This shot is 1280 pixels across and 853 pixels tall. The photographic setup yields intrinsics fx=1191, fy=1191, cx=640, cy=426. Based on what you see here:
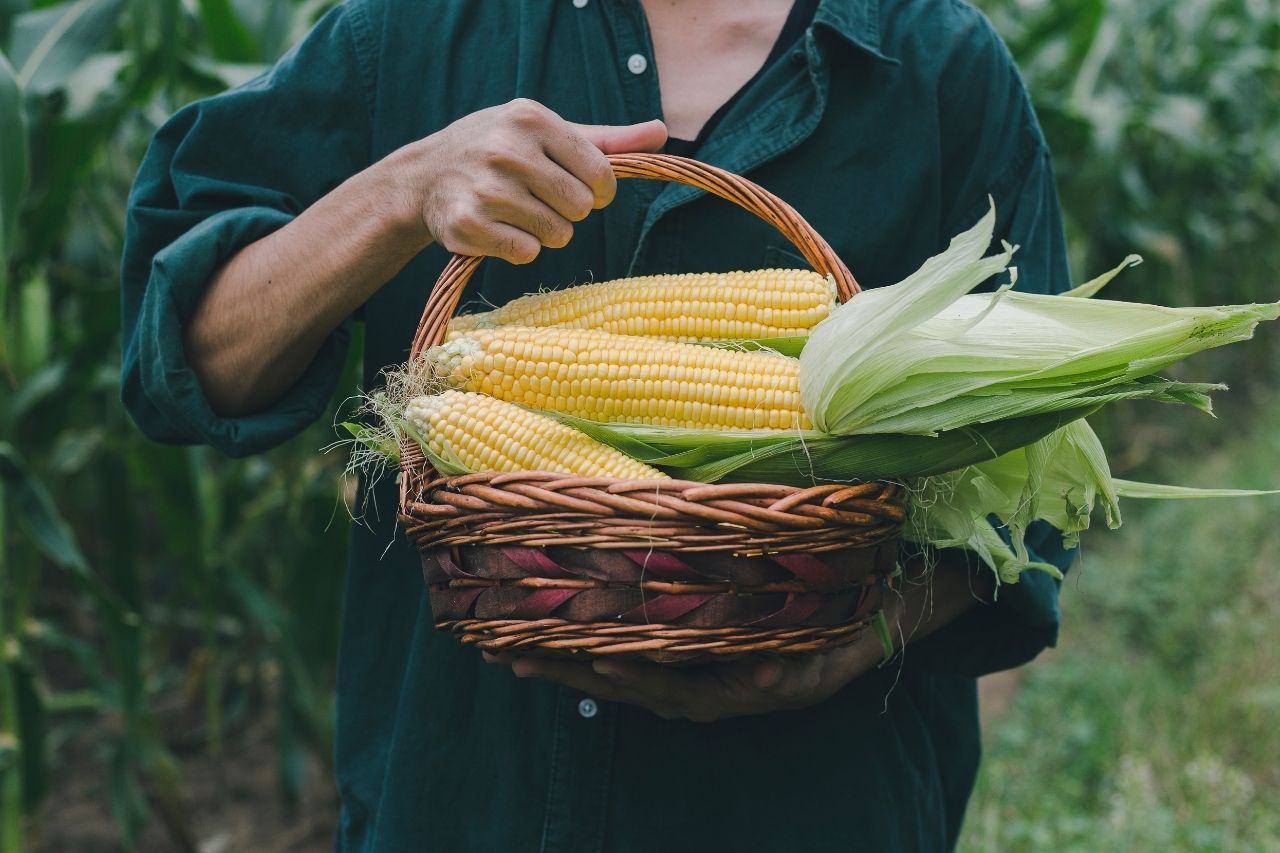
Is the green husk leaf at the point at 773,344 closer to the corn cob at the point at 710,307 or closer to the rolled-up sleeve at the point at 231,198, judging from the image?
the corn cob at the point at 710,307

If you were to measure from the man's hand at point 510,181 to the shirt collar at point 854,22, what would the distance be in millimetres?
382

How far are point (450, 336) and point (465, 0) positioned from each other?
1.56 feet

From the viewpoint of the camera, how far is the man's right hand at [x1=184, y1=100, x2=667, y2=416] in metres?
1.13

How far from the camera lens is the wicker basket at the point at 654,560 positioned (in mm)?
1016

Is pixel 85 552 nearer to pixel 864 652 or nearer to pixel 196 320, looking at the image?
pixel 196 320

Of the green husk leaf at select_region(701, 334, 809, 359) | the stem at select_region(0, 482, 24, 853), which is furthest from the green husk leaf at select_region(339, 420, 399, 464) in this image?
the stem at select_region(0, 482, 24, 853)

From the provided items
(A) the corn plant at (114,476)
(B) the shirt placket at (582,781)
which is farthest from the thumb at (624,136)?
(A) the corn plant at (114,476)

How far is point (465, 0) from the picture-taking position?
144cm

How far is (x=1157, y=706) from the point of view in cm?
342

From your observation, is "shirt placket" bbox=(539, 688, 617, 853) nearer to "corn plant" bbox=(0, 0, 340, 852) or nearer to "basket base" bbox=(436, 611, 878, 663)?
"basket base" bbox=(436, 611, 878, 663)

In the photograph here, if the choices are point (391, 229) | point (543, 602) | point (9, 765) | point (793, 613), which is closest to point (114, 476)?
point (9, 765)

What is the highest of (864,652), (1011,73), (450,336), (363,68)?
(363,68)

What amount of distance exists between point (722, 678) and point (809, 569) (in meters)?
0.20

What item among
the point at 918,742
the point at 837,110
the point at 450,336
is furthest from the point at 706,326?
the point at 918,742
